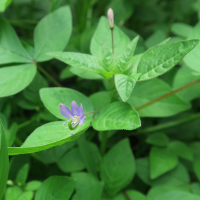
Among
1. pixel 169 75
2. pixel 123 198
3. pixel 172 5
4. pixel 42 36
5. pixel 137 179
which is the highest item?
pixel 42 36

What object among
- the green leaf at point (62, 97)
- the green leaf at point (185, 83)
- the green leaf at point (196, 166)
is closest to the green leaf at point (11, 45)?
the green leaf at point (62, 97)

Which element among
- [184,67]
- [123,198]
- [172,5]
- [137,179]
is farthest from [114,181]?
[172,5]

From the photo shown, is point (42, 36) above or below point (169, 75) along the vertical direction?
above

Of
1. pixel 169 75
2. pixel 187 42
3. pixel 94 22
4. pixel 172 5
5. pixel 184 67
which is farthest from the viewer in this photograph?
pixel 172 5

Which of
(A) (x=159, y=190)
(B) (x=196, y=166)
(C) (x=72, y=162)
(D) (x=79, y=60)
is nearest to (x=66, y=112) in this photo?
(D) (x=79, y=60)

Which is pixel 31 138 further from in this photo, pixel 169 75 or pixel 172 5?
pixel 172 5

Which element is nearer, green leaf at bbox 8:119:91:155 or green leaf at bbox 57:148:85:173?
green leaf at bbox 8:119:91:155

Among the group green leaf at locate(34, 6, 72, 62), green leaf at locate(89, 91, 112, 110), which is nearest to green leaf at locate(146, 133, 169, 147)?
green leaf at locate(89, 91, 112, 110)

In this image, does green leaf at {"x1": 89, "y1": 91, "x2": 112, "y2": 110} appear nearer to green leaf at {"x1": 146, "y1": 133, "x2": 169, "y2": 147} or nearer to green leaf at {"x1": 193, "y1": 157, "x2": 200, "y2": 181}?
green leaf at {"x1": 146, "y1": 133, "x2": 169, "y2": 147}
